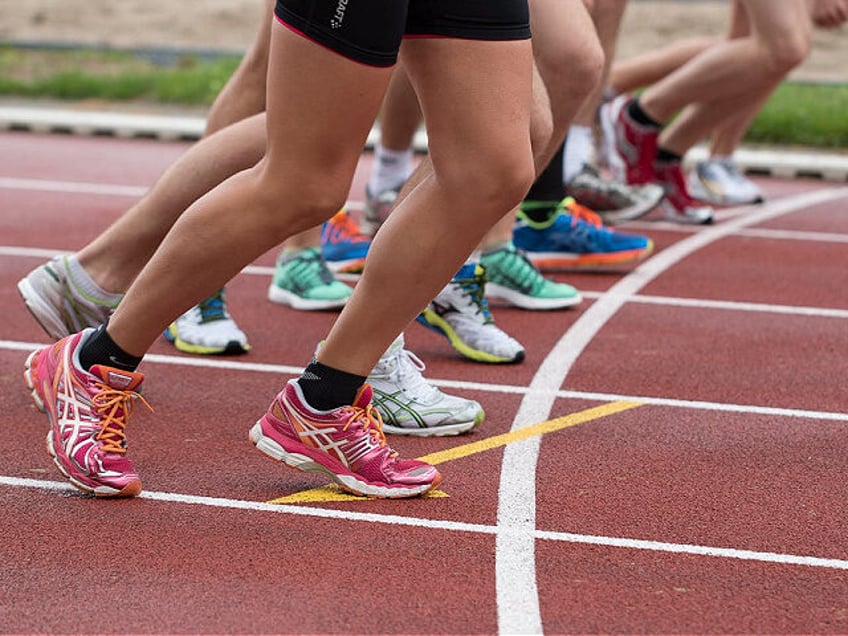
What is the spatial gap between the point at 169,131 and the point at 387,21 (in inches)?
364

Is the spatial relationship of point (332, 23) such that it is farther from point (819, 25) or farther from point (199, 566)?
point (819, 25)

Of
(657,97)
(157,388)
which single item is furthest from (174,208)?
(657,97)

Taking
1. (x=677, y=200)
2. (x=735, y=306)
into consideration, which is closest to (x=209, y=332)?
(x=735, y=306)

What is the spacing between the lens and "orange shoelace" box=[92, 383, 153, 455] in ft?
11.8

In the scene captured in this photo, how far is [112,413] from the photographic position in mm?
3600

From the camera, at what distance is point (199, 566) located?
3.23 metres


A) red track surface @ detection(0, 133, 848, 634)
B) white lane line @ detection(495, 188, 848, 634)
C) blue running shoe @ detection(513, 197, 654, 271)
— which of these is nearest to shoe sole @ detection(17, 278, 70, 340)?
red track surface @ detection(0, 133, 848, 634)

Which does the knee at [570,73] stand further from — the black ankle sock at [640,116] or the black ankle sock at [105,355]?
the black ankle sock at [640,116]

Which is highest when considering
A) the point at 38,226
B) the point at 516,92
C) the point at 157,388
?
the point at 516,92

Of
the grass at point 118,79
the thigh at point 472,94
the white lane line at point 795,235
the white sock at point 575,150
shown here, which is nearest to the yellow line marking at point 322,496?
the thigh at point 472,94

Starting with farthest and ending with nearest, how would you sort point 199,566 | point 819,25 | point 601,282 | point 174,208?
1. point 819,25
2. point 601,282
3. point 174,208
4. point 199,566

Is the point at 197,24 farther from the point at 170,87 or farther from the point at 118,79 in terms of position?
the point at 170,87

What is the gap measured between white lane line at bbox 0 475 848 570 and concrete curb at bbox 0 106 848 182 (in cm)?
757

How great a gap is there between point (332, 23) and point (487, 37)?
0.33 m
